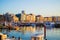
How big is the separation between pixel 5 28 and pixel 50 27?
2.65 feet

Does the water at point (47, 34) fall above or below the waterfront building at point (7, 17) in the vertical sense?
below

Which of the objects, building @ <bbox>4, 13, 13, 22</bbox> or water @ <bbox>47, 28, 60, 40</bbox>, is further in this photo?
building @ <bbox>4, 13, 13, 22</bbox>

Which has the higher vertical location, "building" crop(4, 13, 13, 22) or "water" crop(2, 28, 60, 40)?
"building" crop(4, 13, 13, 22)

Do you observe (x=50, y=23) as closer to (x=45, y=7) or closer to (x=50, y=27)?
(x=50, y=27)

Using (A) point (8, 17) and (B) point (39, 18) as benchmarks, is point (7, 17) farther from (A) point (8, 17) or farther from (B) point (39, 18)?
(B) point (39, 18)

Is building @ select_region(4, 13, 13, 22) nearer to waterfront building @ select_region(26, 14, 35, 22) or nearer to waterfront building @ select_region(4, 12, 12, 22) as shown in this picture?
waterfront building @ select_region(4, 12, 12, 22)

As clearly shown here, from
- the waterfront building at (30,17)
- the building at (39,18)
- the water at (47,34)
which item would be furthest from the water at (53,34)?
the waterfront building at (30,17)

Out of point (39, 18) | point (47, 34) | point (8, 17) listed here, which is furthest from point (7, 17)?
point (47, 34)

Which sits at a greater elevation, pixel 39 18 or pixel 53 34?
pixel 39 18

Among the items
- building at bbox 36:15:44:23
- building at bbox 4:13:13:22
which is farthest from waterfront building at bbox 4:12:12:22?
building at bbox 36:15:44:23

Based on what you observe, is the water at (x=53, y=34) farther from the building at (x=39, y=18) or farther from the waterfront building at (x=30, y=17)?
the waterfront building at (x=30, y=17)

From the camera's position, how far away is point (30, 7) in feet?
11.2

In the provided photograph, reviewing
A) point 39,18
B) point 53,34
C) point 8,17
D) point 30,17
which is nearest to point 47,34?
point 53,34

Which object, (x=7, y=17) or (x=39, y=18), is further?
(x=7, y=17)
